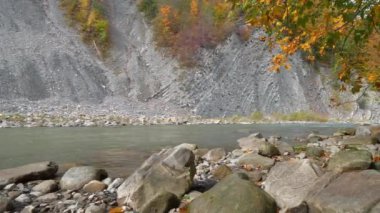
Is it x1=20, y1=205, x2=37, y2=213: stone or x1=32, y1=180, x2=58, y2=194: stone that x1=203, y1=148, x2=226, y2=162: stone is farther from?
x1=20, y1=205, x2=37, y2=213: stone

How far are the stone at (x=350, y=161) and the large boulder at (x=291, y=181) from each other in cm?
52

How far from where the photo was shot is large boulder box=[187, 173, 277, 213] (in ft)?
16.2

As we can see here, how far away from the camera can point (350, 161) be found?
6613mm

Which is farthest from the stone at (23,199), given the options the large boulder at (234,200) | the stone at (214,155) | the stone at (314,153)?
the stone at (314,153)

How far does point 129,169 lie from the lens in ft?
31.8

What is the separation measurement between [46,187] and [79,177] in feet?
2.04

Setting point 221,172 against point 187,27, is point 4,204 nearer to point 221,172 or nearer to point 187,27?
point 221,172

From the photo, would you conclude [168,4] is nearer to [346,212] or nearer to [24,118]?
[24,118]

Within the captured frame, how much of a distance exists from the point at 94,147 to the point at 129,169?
4721 mm

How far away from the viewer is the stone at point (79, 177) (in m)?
7.53

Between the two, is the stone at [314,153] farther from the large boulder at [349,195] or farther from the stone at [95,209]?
the stone at [95,209]

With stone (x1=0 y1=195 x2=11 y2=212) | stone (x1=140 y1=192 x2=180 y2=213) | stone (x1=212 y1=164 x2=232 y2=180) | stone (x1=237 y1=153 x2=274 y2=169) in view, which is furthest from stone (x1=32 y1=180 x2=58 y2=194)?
stone (x1=237 y1=153 x2=274 y2=169)

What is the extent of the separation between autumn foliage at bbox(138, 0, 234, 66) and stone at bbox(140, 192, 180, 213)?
1359 inches

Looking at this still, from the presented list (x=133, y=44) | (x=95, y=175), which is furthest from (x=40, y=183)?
(x=133, y=44)
